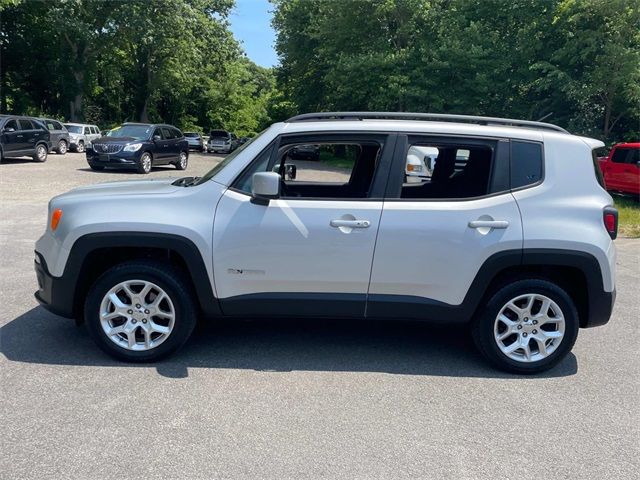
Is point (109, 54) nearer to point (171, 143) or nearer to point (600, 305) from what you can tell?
point (171, 143)

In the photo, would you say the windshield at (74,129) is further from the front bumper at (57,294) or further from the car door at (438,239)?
the car door at (438,239)

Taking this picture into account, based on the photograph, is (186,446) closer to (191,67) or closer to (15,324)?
(15,324)

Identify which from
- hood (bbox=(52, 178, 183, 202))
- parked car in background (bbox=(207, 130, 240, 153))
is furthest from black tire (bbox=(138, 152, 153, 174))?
parked car in background (bbox=(207, 130, 240, 153))

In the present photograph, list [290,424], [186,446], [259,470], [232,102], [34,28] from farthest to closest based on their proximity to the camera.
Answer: [232,102] < [34,28] < [290,424] < [186,446] < [259,470]

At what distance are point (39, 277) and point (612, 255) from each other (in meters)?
4.34

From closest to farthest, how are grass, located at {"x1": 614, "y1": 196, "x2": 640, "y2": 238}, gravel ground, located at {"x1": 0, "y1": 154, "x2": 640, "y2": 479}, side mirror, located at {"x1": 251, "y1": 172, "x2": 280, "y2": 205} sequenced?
gravel ground, located at {"x1": 0, "y1": 154, "x2": 640, "y2": 479}
side mirror, located at {"x1": 251, "y1": 172, "x2": 280, "y2": 205}
grass, located at {"x1": 614, "y1": 196, "x2": 640, "y2": 238}

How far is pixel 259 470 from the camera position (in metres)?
2.95

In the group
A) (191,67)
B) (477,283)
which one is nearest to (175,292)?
(477,283)

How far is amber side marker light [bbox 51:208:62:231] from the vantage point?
426cm

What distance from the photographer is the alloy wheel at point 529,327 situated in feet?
14.1

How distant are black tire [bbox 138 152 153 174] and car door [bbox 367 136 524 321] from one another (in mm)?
16583

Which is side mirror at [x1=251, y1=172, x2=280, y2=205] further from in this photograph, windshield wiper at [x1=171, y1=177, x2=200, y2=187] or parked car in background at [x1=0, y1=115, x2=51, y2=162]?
parked car in background at [x1=0, y1=115, x2=51, y2=162]

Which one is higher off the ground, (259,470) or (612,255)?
(612,255)

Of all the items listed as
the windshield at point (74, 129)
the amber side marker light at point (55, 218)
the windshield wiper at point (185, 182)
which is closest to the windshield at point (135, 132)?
the windshield at point (74, 129)
